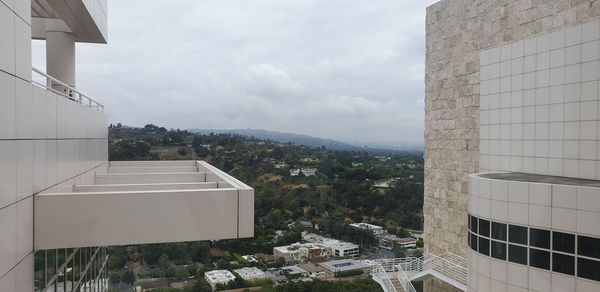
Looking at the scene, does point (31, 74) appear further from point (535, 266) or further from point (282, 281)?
point (282, 281)

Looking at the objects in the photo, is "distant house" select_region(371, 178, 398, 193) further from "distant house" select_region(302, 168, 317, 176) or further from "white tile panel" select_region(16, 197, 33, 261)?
"white tile panel" select_region(16, 197, 33, 261)

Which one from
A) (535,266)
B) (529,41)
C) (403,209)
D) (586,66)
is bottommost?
(403,209)

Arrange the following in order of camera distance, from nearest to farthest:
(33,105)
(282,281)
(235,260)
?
(33,105)
(282,281)
(235,260)

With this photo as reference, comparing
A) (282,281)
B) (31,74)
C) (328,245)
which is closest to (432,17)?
(31,74)

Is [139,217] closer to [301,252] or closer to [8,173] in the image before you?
[8,173]

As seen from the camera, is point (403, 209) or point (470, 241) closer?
point (470, 241)

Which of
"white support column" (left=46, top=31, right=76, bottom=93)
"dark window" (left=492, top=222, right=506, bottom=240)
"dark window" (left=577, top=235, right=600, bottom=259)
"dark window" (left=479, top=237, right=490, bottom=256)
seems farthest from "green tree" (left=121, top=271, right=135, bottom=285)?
"dark window" (left=577, top=235, right=600, bottom=259)

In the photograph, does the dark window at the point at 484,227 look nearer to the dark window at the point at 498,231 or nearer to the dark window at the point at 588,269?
the dark window at the point at 498,231

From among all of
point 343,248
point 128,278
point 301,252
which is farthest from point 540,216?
point 343,248
